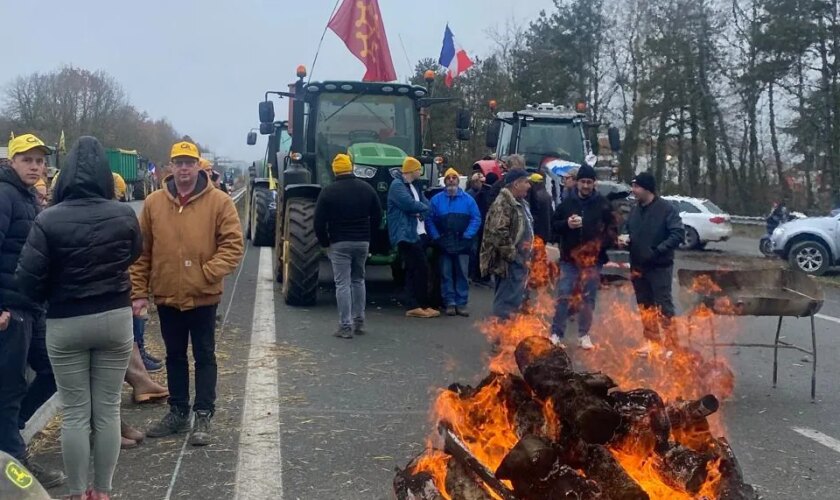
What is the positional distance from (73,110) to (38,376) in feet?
206

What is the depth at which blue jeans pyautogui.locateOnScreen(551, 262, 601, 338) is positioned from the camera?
27.2 feet

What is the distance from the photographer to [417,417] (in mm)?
6004

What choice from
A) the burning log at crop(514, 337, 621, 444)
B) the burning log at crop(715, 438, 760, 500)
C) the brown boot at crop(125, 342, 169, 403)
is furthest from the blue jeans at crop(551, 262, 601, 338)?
the burning log at crop(715, 438, 760, 500)

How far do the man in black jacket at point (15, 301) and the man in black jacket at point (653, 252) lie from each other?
17.2 feet

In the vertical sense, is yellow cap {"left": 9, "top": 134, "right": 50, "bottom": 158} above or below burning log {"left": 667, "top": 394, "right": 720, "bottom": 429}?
above

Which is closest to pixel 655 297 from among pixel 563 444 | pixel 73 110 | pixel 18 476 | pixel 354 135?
pixel 563 444

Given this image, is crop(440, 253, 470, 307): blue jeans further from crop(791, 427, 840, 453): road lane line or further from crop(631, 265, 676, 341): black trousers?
crop(791, 427, 840, 453): road lane line

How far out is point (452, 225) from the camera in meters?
9.98

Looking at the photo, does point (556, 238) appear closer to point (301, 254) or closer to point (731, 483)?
point (301, 254)

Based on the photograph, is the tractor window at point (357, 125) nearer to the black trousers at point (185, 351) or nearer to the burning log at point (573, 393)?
the black trousers at point (185, 351)

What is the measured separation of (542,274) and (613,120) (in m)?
35.7

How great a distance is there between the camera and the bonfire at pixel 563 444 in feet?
11.8

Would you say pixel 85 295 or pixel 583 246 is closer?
pixel 85 295

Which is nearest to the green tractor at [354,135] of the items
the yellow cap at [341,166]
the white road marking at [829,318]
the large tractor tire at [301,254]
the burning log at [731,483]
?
the large tractor tire at [301,254]
